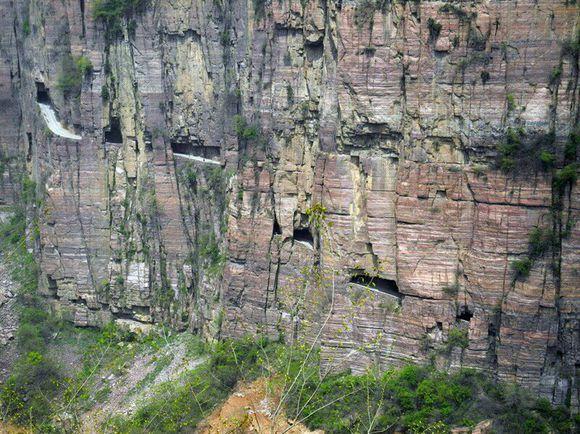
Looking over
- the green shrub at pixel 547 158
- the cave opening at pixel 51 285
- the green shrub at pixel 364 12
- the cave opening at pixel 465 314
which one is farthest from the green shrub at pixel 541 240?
the cave opening at pixel 51 285

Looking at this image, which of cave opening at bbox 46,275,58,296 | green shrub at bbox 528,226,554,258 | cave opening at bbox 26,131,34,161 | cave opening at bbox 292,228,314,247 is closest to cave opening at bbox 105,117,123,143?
cave opening at bbox 26,131,34,161

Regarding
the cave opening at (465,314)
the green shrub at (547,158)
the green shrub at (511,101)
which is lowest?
the cave opening at (465,314)

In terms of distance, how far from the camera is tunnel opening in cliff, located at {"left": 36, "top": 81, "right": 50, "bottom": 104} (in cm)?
5119

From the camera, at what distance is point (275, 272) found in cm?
4297

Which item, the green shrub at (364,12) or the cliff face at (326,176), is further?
the green shrub at (364,12)

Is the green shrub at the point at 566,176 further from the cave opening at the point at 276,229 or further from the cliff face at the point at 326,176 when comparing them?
the cave opening at the point at 276,229

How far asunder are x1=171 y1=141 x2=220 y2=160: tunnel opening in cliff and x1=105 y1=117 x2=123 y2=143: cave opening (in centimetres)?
269

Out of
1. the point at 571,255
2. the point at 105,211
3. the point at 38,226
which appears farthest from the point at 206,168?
the point at 571,255

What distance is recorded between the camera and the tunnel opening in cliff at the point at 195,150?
46.9m

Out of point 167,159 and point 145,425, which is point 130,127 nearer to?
point 167,159

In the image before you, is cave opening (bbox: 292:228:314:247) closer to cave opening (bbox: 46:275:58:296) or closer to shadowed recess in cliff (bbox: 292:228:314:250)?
shadowed recess in cliff (bbox: 292:228:314:250)

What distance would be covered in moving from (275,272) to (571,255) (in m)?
12.7

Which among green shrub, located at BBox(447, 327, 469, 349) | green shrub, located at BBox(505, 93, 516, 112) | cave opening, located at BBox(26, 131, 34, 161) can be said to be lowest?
green shrub, located at BBox(447, 327, 469, 349)

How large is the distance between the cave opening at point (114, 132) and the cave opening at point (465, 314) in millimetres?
18647
